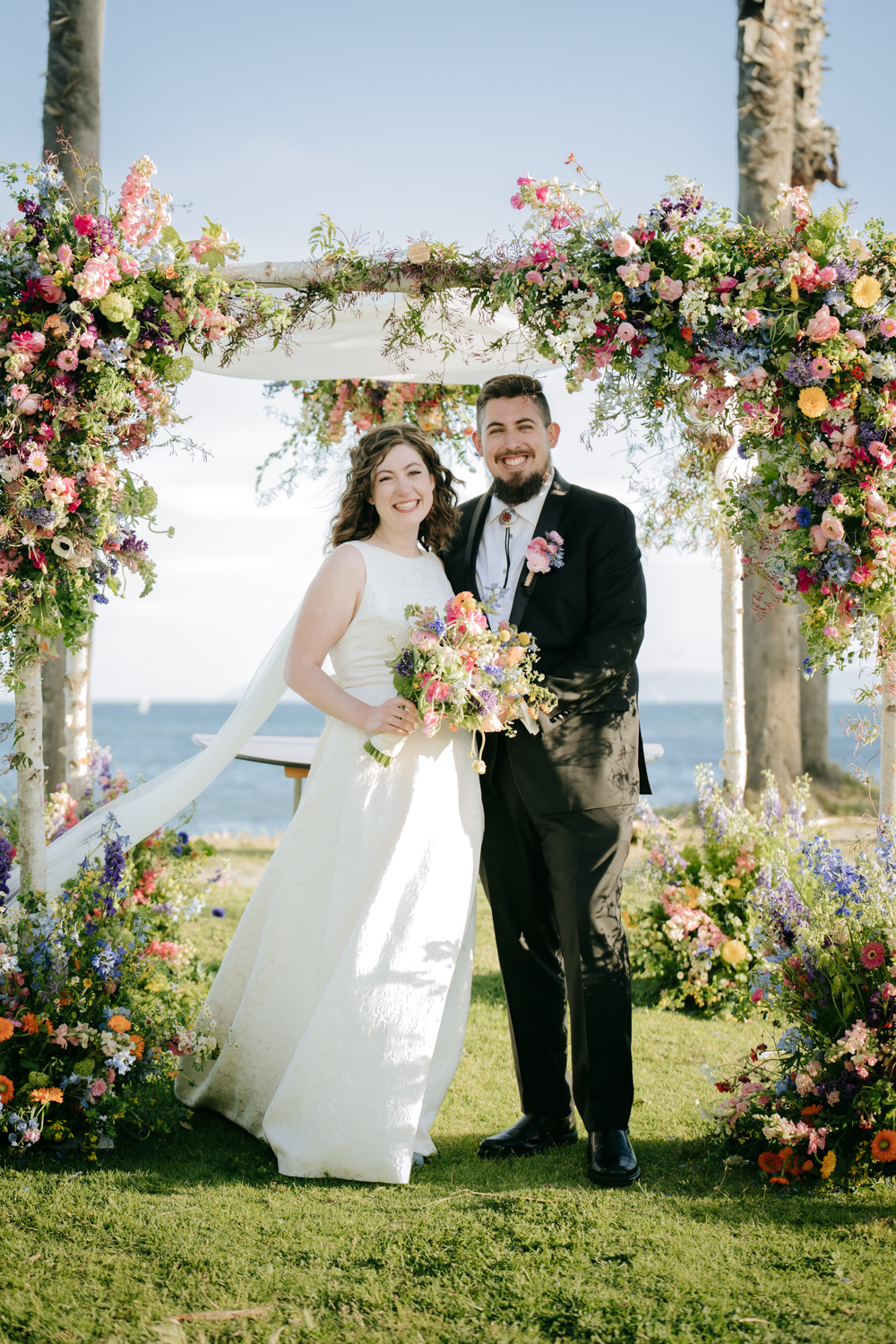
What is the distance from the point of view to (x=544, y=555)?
360 centimetres

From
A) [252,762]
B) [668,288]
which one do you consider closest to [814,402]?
[668,288]

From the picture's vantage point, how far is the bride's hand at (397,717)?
3387 mm

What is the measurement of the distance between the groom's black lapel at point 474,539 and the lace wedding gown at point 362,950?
0.31ft

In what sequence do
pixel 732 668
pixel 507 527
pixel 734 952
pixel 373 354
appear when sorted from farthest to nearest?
pixel 732 668 → pixel 734 952 → pixel 373 354 → pixel 507 527

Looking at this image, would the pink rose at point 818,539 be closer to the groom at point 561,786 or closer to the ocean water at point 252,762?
the groom at point 561,786

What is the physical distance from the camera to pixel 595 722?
3520 millimetres

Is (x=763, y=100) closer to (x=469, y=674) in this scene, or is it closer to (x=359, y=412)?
(x=359, y=412)

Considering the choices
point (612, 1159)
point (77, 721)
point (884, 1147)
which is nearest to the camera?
point (884, 1147)

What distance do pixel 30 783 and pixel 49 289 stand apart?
5.80 feet

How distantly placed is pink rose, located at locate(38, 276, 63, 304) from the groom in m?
1.54

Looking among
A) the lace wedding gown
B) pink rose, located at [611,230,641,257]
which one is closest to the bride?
the lace wedding gown

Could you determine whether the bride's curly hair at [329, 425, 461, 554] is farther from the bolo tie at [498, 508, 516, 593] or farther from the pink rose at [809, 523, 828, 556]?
the pink rose at [809, 523, 828, 556]

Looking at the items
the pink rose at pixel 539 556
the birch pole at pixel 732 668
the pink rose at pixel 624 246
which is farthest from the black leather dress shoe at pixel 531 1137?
the pink rose at pixel 624 246

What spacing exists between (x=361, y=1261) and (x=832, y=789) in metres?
9.35
